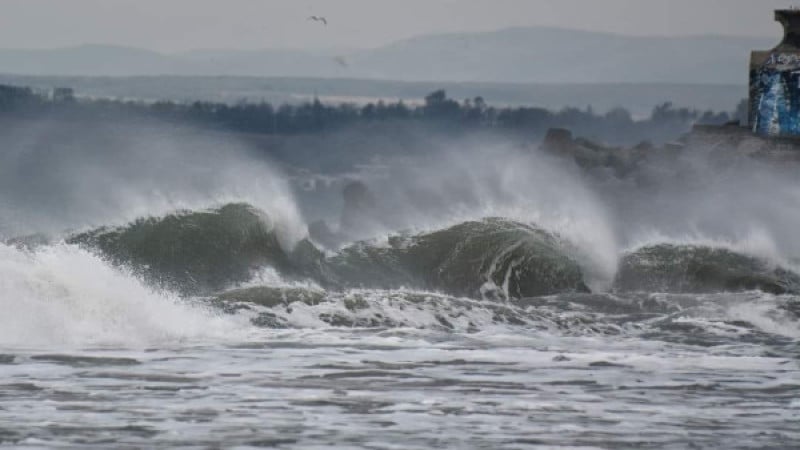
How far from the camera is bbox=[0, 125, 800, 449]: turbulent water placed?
1527cm

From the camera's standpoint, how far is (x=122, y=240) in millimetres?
28766

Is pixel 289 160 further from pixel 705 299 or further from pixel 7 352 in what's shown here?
pixel 7 352

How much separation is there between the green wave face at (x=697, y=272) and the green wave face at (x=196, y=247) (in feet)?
21.2

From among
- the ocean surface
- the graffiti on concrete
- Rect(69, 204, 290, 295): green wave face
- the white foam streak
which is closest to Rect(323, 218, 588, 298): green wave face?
Rect(69, 204, 290, 295): green wave face

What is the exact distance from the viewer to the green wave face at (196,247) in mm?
27438

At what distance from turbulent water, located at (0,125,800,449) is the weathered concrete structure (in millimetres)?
6012

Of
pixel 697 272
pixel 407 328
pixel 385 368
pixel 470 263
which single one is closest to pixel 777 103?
pixel 697 272

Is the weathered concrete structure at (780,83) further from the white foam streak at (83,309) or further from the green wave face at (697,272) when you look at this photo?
the white foam streak at (83,309)

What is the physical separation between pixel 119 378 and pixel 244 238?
38.2 feet

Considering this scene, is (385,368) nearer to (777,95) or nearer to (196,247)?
(196,247)

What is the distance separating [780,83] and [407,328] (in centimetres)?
2583

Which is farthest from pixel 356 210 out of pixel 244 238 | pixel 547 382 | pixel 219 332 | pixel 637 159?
pixel 547 382

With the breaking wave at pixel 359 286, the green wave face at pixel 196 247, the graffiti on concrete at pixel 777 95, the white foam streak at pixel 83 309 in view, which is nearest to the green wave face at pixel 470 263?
the breaking wave at pixel 359 286

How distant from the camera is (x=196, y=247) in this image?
28.6 m
